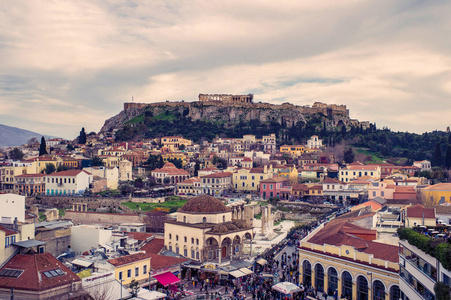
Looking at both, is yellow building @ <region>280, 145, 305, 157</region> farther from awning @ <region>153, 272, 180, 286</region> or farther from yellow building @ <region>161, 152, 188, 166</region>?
awning @ <region>153, 272, 180, 286</region>

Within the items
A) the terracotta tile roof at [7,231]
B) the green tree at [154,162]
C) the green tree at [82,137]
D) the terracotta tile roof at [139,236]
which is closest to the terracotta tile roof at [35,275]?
the terracotta tile roof at [7,231]

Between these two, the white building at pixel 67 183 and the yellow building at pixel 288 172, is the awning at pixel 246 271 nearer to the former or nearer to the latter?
the white building at pixel 67 183

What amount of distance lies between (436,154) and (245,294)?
68277 mm

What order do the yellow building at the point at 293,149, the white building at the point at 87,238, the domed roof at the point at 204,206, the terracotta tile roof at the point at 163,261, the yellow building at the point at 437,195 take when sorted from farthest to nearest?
the yellow building at the point at 293,149, the yellow building at the point at 437,195, the domed roof at the point at 204,206, the white building at the point at 87,238, the terracotta tile roof at the point at 163,261

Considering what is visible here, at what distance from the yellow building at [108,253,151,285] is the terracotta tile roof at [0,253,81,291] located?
11.0ft

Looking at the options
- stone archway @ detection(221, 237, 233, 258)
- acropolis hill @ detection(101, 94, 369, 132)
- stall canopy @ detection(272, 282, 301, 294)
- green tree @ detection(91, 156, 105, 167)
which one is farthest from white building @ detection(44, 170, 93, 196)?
acropolis hill @ detection(101, 94, 369, 132)

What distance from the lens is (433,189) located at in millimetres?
55500

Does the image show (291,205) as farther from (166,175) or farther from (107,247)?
(107,247)

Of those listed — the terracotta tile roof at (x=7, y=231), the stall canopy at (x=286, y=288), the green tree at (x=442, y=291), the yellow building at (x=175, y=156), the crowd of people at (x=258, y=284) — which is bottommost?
the crowd of people at (x=258, y=284)

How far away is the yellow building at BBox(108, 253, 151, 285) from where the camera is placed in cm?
2836

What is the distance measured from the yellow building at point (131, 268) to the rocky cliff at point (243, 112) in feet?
347

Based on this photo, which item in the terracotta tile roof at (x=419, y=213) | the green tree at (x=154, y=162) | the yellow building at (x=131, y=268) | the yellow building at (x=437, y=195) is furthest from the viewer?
the green tree at (x=154, y=162)

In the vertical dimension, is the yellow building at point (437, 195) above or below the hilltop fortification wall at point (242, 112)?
below

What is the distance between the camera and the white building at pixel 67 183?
73700mm
